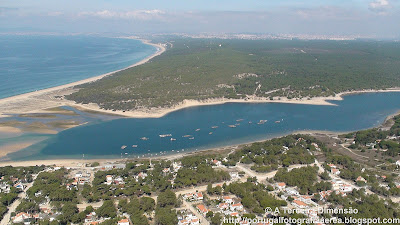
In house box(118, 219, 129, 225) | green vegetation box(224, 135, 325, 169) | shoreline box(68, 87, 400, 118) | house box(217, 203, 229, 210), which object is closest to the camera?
house box(118, 219, 129, 225)

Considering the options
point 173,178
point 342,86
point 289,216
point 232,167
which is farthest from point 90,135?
point 342,86

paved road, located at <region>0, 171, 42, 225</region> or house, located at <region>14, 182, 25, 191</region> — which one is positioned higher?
house, located at <region>14, 182, 25, 191</region>

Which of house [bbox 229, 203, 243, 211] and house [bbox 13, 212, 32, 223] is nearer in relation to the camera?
house [bbox 13, 212, 32, 223]

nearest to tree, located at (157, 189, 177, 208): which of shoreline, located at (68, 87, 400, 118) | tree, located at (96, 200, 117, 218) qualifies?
tree, located at (96, 200, 117, 218)

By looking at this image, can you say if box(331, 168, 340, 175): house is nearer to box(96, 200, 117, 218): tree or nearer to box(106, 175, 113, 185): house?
box(96, 200, 117, 218): tree

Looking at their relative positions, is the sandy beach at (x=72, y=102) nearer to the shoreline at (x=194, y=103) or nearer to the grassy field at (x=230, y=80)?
the shoreline at (x=194, y=103)

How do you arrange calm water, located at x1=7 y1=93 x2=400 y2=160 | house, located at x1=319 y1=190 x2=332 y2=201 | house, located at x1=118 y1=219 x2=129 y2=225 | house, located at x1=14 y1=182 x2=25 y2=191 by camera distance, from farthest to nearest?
calm water, located at x1=7 y1=93 x2=400 y2=160
house, located at x1=14 y1=182 x2=25 y2=191
house, located at x1=319 y1=190 x2=332 y2=201
house, located at x1=118 y1=219 x2=129 y2=225

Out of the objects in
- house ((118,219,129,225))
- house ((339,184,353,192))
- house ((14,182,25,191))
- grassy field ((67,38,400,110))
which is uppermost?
grassy field ((67,38,400,110))
